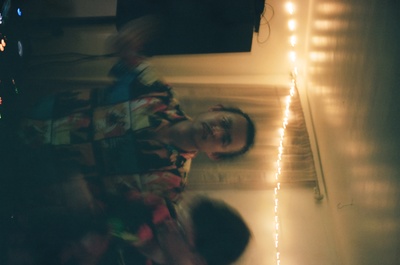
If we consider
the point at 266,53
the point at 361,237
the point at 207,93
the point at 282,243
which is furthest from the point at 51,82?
the point at 361,237

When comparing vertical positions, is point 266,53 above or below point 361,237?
above

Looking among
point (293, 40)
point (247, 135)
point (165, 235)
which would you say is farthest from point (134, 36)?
point (165, 235)

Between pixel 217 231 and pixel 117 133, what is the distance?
0.66 m

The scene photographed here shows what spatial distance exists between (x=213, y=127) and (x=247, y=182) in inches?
12.6

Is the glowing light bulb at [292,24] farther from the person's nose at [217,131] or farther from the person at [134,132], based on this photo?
the person's nose at [217,131]

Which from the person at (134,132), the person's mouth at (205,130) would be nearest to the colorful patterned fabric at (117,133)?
the person at (134,132)

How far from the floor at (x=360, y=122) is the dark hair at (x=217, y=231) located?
0.46m

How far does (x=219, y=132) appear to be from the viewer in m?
2.38

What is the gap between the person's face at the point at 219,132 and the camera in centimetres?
235

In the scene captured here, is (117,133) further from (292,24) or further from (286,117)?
(292,24)

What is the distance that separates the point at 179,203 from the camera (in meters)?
2.18

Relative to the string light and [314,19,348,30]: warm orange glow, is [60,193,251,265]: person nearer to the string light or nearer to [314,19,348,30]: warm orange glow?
the string light

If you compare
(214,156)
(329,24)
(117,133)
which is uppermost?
(329,24)

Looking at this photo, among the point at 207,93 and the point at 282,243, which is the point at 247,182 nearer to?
the point at 282,243
